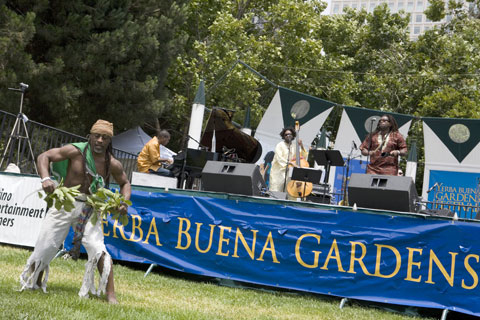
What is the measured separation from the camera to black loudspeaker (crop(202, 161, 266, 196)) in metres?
7.90

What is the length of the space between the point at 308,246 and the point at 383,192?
1204 mm

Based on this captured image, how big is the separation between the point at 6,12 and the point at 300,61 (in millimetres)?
14943

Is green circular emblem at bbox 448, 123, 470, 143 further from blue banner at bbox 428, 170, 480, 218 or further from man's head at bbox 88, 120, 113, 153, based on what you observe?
man's head at bbox 88, 120, 113, 153

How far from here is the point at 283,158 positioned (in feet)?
37.4

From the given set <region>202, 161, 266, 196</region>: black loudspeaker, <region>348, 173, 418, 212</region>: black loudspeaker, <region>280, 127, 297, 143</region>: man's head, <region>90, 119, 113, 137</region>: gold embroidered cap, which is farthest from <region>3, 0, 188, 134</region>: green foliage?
<region>348, 173, 418, 212</region>: black loudspeaker

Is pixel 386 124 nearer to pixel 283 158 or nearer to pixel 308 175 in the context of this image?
pixel 308 175

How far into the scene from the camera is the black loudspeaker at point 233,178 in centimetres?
790

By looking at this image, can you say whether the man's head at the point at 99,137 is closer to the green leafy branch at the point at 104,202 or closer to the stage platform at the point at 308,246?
the green leafy branch at the point at 104,202

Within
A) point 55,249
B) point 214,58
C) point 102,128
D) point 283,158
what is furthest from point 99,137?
point 214,58

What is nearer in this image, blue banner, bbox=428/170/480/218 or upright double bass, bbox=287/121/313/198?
upright double bass, bbox=287/121/313/198

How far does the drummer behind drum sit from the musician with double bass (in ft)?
7.05

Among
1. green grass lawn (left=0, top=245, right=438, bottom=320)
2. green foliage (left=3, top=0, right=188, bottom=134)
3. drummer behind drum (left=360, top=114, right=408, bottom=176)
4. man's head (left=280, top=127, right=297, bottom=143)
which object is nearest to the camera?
green grass lawn (left=0, top=245, right=438, bottom=320)

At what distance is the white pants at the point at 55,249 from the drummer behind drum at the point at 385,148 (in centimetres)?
515

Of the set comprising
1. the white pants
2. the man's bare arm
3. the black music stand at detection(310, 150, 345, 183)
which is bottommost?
the white pants
